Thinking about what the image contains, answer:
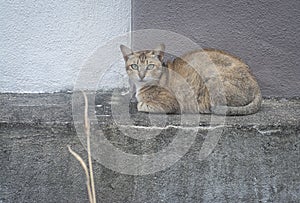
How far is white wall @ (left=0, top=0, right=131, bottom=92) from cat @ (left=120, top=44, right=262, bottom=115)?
0.54 metres

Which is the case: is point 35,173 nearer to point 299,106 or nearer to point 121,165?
point 121,165

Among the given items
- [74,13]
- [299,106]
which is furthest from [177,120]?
[74,13]

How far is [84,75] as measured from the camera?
4.11 m

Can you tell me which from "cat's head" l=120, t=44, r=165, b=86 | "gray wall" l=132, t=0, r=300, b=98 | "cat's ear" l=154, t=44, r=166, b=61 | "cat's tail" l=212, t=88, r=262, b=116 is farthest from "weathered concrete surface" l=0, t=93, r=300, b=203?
"gray wall" l=132, t=0, r=300, b=98

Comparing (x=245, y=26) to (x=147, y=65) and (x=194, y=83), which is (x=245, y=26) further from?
(x=147, y=65)

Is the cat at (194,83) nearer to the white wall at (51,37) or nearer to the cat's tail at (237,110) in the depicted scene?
the cat's tail at (237,110)

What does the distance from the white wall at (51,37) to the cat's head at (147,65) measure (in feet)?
1.80

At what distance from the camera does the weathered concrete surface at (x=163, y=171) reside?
3.01m

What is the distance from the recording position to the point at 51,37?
4020mm

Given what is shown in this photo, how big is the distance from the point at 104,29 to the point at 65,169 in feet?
4.67

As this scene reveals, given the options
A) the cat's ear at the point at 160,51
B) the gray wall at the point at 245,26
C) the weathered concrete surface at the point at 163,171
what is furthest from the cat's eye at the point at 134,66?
the weathered concrete surface at the point at 163,171

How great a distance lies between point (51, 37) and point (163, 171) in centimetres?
166

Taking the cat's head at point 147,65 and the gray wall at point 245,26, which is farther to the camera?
the gray wall at point 245,26

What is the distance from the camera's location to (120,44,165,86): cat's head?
11.4 feet
